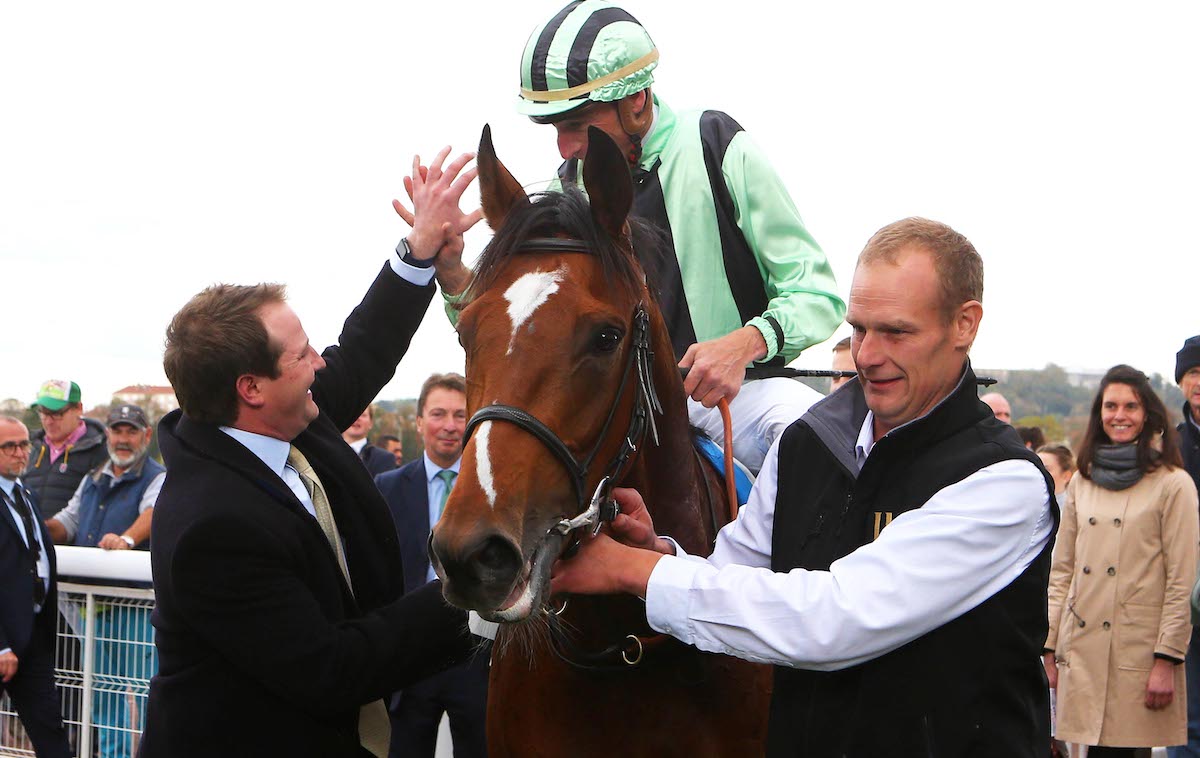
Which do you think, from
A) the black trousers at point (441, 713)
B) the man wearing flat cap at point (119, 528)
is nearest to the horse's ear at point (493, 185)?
the black trousers at point (441, 713)

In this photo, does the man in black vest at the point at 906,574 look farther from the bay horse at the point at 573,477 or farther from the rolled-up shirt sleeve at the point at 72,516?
the rolled-up shirt sleeve at the point at 72,516

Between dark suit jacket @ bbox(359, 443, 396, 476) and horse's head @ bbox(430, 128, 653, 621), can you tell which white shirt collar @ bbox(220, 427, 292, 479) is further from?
dark suit jacket @ bbox(359, 443, 396, 476)

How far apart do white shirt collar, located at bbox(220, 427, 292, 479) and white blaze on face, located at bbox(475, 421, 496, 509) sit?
3.56 feet

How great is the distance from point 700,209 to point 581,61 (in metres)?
0.56

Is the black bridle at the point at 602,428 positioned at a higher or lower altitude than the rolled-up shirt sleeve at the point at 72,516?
higher

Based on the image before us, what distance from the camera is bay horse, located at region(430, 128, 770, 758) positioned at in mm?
2008

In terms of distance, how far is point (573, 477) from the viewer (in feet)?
7.07

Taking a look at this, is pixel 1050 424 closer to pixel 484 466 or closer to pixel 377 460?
pixel 377 460

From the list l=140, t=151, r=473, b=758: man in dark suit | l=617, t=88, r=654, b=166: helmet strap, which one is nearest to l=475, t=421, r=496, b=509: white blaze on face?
l=140, t=151, r=473, b=758: man in dark suit

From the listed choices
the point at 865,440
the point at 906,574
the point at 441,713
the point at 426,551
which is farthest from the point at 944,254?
the point at 441,713

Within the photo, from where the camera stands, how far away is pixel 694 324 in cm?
334

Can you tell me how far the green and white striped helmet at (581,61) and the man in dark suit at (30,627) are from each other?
156 inches

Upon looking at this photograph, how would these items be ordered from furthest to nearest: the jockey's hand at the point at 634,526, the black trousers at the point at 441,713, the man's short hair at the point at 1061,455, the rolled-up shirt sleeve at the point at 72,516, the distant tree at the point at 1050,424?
the distant tree at the point at 1050,424, the man's short hair at the point at 1061,455, the rolled-up shirt sleeve at the point at 72,516, the black trousers at the point at 441,713, the jockey's hand at the point at 634,526

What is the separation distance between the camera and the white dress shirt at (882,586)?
193 centimetres
